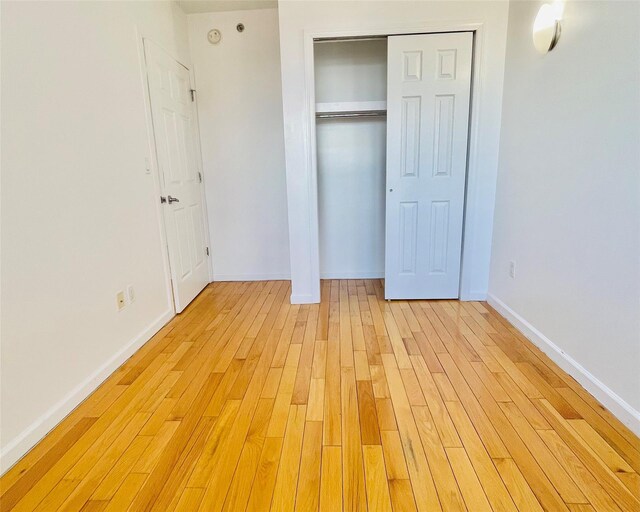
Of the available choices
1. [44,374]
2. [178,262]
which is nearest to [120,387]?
[44,374]

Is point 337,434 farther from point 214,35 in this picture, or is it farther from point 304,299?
point 214,35

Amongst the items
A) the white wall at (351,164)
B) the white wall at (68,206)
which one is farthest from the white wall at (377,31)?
the white wall at (68,206)

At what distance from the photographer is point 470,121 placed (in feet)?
8.98

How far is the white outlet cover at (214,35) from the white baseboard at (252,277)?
231cm

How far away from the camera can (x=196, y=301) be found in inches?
128

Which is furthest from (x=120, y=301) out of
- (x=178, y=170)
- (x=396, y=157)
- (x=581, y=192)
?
(x=581, y=192)

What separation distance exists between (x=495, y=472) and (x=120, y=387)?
1.88 meters

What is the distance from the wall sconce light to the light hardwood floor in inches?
71.5

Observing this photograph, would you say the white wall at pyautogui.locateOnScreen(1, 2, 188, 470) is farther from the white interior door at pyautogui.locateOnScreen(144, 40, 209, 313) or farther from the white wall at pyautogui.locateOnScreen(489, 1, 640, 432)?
the white wall at pyautogui.locateOnScreen(489, 1, 640, 432)

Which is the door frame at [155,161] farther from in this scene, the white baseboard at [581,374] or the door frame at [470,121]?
the white baseboard at [581,374]

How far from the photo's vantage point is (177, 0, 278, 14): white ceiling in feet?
9.95

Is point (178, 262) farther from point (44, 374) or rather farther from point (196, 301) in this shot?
point (44, 374)

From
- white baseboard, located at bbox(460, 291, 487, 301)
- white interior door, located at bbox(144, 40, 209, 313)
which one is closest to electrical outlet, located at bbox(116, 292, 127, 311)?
white interior door, located at bbox(144, 40, 209, 313)

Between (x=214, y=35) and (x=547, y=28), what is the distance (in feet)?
8.95
